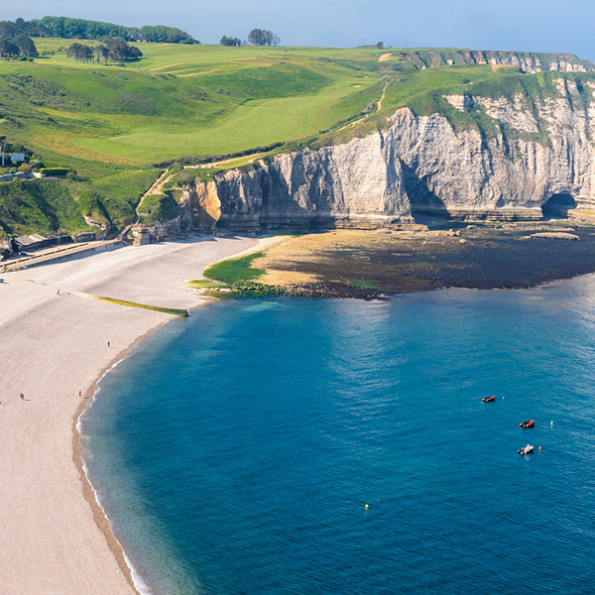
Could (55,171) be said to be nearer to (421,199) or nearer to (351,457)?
(421,199)

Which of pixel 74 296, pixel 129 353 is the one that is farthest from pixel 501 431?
pixel 74 296

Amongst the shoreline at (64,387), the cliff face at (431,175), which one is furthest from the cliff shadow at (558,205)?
the shoreline at (64,387)

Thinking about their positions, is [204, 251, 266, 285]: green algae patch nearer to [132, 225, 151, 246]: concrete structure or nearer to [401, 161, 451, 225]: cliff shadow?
[132, 225, 151, 246]: concrete structure

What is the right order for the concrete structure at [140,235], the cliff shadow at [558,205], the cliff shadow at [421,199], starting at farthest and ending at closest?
the cliff shadow at [558,205] → the cliff shadow at [421,199] → the concrete structure at [140,235]

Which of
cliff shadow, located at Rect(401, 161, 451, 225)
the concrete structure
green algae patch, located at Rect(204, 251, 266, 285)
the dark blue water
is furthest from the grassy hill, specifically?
the dark blue water

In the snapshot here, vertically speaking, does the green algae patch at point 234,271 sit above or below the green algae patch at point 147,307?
above

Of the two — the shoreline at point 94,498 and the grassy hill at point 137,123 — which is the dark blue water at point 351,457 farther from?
the grassy hill at point 137,123
